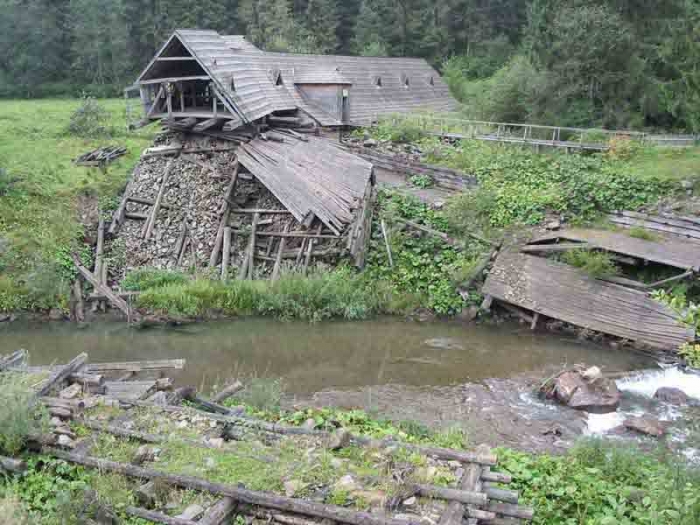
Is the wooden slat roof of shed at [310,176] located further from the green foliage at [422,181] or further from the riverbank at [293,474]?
the riverbank at [293,474]

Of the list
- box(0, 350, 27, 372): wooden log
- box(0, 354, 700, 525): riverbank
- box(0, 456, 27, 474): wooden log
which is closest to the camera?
box(0, 354, 700, 525): riverbank

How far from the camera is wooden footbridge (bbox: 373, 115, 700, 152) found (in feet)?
67.9

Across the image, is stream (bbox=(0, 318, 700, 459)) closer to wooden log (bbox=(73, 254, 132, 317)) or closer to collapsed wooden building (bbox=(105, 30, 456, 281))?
wooden log (bbox=(73, 254, 132, 317))

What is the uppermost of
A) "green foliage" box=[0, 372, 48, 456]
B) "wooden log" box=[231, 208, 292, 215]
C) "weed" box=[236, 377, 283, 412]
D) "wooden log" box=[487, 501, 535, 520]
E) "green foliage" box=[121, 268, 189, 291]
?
"wooden log" box=[231, 208, 292, 215]

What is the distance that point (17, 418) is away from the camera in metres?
7.61

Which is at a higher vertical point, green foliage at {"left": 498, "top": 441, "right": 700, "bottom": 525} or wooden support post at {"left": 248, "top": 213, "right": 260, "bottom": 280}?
wooden support post at {"left": 248, "top": 213, "right": 260, "bottom": 280}

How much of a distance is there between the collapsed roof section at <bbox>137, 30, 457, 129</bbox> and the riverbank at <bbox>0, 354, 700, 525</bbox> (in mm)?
11928

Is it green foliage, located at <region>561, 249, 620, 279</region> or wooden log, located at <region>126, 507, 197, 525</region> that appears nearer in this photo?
wooden log, located at <region>126, 507, 197, 525</region>

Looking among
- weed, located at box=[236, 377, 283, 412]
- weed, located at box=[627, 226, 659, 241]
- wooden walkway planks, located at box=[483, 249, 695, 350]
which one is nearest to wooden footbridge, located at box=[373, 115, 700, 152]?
weed, located at box=[627, 226, 659, 241]

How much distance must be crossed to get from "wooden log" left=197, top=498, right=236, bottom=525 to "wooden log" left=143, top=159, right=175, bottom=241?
1212 cm

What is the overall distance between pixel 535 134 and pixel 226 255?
1327cm

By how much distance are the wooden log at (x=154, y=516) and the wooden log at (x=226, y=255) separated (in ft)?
31.6

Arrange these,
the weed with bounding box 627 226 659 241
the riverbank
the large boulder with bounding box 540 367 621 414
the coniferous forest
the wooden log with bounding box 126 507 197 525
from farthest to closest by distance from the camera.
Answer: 1. the coniferous forest
2. the weed with bounding box 627 226 659 241
3. the large boulder with bounding box 540 367 621 414
4. the riverbank
5. the wooden log with bounding box 126 507 197 525

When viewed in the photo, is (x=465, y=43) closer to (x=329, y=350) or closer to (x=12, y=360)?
(x=329, y=350)
